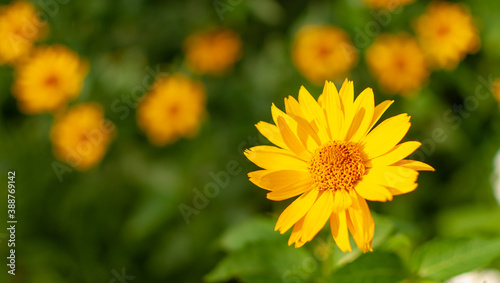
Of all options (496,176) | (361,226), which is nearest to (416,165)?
(361,226)

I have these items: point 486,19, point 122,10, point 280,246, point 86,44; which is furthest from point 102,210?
point 486,19

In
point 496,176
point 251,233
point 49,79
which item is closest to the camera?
point 251,233

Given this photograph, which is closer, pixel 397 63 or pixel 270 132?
pixel 270 132

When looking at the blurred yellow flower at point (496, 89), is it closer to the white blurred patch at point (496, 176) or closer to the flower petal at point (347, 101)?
the white blurred patch at point (496, 176)

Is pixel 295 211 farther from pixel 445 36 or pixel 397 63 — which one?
pixel 445 36

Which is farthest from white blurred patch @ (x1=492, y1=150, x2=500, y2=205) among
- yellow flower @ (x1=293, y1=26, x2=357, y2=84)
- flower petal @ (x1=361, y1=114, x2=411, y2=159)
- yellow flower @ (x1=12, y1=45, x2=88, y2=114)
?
yellow flower @ (x1=12, y1=45, x2=88, y2=114)

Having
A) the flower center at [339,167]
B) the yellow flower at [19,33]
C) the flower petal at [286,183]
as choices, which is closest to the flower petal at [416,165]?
the flower center at [339,167]
